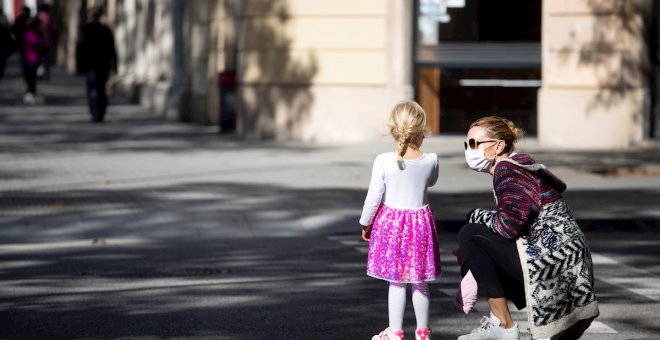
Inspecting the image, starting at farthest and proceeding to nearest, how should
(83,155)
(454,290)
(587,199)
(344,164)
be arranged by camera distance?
(83,155) < (344,164) < (587,199) < (454,290)

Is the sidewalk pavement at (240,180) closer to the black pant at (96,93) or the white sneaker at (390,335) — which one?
the black pant at (96,93)

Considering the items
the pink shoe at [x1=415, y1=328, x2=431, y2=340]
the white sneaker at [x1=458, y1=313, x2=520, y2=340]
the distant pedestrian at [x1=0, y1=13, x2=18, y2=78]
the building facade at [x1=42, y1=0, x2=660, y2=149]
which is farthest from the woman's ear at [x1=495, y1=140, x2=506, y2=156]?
the distant pedestrian at [x1=0, y1=13, x2=18, y2=78]

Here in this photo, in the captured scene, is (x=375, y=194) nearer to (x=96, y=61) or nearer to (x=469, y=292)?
(x=469, y=292)

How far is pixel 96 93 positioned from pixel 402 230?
65.7 ft

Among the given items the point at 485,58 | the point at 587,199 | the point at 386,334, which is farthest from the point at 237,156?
the point at 386,334

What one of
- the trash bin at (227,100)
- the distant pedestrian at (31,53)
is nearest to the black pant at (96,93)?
the trash bin at (227,100)

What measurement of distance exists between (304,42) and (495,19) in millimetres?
2881

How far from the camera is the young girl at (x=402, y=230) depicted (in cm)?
755

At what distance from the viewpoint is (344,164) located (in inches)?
751

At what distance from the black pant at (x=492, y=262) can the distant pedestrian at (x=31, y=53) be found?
78.2ft

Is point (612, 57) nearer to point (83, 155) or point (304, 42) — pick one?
point (304, 42)

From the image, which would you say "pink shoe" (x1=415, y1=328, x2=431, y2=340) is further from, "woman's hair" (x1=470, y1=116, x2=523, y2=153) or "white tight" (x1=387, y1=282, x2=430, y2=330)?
"woman's hair" (x1=470, y1=116, x2=523, y2=153)

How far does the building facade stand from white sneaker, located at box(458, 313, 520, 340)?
14.6 m

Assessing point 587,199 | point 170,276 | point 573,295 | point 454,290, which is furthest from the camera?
point 587,199
